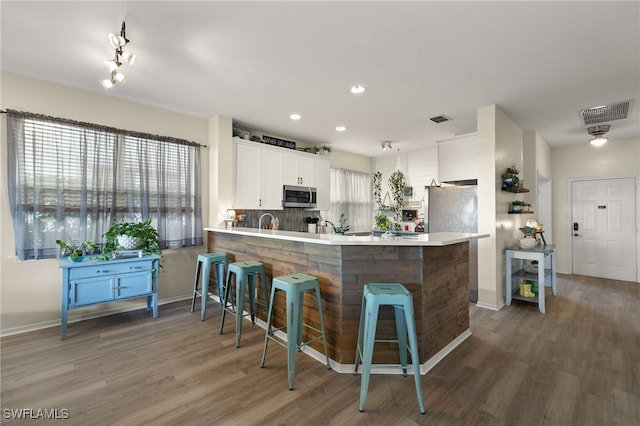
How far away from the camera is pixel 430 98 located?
11.5ft

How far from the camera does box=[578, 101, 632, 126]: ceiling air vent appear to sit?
3.69m

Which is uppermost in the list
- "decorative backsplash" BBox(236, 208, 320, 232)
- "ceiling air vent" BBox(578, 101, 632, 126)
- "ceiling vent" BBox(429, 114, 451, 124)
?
"ceiling vent" BBox(429, 114, 451, 124)

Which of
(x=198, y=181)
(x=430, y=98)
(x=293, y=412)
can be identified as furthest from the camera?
(x=198, y=181)

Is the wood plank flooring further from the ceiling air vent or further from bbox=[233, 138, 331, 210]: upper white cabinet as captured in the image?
the ceiling air vent

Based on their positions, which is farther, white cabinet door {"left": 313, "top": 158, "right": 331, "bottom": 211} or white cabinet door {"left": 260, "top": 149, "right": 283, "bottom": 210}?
white cabinet door {"left": 313, "top": 158, "right": 331, "bottom": 211}

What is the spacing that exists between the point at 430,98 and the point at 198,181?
3.28 metres

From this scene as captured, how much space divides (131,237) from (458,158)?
15.1ft

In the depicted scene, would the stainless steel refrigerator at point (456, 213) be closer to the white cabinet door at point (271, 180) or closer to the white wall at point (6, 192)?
the white cabinet door at point (271, 180)

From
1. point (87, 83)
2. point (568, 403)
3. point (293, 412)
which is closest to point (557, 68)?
point (568, 403)

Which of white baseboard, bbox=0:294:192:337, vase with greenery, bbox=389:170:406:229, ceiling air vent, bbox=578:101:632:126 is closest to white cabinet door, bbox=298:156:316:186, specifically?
vase with greenery, bbox=389:170:406:229

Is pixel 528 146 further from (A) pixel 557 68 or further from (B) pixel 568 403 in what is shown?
(B) pixel 568 403

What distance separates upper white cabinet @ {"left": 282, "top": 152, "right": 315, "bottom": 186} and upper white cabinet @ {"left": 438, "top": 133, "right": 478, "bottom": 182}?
2.23 meters
